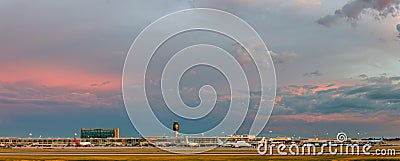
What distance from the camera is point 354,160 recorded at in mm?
78125

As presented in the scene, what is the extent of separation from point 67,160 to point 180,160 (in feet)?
72.2

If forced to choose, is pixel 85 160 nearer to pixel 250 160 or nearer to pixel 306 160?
pixel 250 160

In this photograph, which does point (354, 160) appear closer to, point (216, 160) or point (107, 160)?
point (216, 160)

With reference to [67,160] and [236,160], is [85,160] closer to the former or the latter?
[67,160]

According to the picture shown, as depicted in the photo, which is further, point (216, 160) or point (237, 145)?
point (237, 145)

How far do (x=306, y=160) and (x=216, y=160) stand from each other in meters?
16.7

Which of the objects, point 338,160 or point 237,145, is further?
point 237,145

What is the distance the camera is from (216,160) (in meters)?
79.4

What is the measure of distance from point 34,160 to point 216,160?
3393cm

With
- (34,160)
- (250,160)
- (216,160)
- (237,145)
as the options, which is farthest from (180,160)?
(237,145)

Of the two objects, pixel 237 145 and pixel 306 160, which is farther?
pixel 237 145

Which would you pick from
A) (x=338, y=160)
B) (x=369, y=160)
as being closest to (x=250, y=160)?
(x=338, y=160)

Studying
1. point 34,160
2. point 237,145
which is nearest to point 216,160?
point 34,160

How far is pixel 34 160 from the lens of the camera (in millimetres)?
80312
